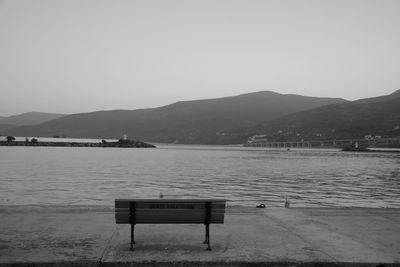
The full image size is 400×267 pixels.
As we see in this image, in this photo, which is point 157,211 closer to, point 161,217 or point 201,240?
point 161,217

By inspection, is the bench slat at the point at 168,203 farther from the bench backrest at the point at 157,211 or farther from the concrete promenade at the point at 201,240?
the concrete promenade at the point at 201,240

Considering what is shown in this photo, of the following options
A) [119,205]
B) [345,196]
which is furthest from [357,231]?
[345,196]

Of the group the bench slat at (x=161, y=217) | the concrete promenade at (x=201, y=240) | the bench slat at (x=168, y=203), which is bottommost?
the concrete promenade at (x=201, y=240)

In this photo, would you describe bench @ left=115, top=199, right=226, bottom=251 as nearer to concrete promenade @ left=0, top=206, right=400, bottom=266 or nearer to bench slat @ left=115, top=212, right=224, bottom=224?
bench slat @ left=115, top=212, right=224, bottom=224

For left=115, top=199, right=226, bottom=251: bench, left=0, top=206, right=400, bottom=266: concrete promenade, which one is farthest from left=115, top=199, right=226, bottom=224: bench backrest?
left=0, top=206, right=400, bottom=266: concrete promenade

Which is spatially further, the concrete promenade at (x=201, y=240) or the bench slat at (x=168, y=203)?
the bench slat at (x=168, y=203)

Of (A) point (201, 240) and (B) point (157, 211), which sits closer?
(B) point (157, 211)

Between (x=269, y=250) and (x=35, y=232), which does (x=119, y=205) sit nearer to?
(x=35, y=232)

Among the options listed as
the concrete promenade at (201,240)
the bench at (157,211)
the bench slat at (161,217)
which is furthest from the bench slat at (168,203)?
the concrete promenade at (201,240)

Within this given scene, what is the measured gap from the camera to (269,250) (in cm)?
886

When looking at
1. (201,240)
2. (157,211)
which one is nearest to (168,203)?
(157,211)

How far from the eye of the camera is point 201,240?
9.75m

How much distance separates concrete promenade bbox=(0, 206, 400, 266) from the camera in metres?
8.08

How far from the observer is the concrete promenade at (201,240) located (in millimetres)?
8078
